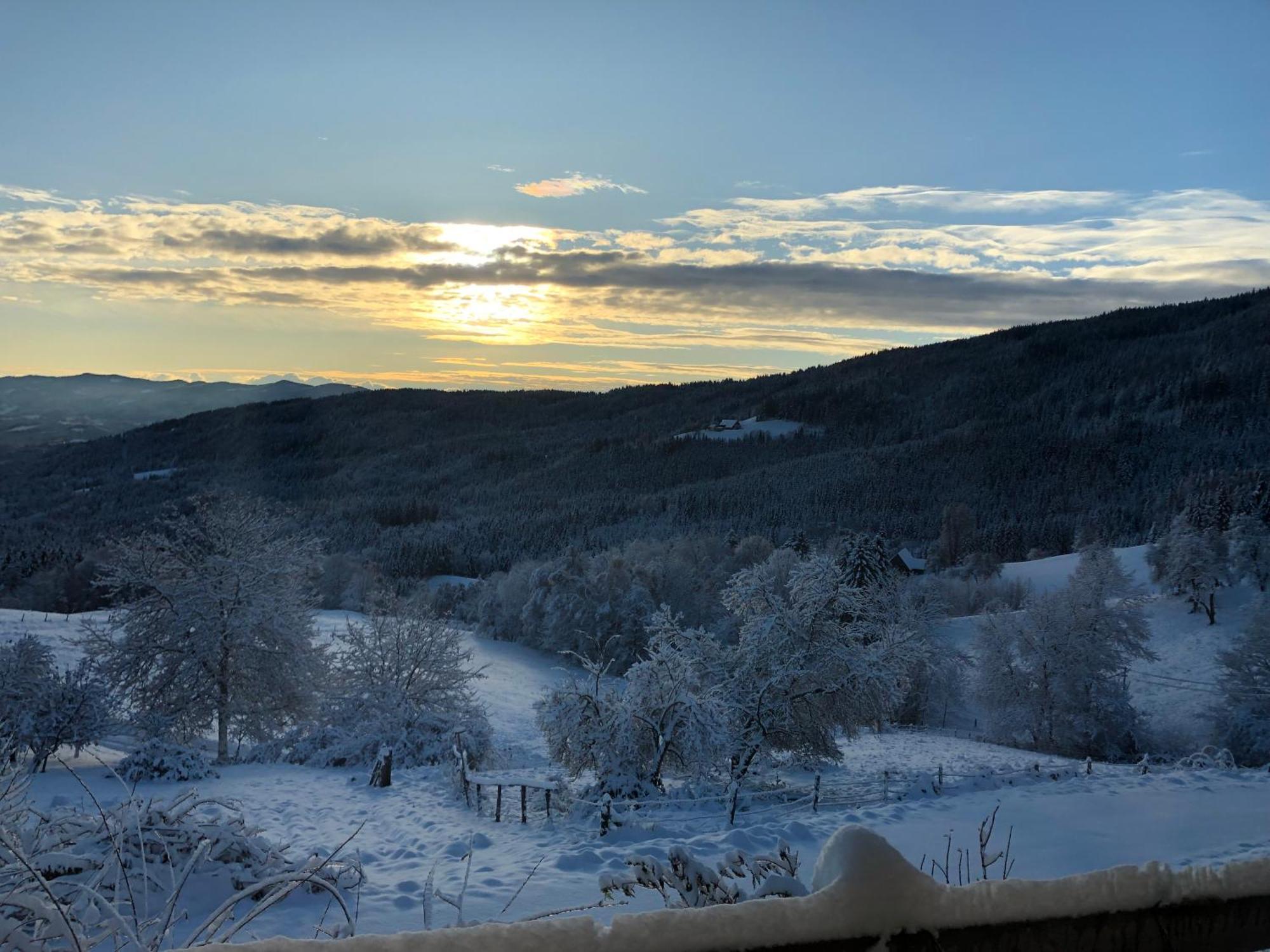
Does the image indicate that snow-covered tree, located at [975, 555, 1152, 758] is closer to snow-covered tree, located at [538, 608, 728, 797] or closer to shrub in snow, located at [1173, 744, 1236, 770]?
shrub in snow, located at [1173, 744, 1236, 770]

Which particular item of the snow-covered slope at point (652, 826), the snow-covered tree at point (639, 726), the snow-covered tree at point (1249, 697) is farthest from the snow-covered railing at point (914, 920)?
the snow-covered tree at point (1249, 697)

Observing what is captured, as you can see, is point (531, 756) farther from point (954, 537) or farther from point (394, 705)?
point (954, 537)

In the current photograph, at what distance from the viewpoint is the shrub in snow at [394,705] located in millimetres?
25078

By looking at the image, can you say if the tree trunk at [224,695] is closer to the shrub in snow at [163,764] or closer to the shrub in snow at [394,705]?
the shrub in snow at [394,705]

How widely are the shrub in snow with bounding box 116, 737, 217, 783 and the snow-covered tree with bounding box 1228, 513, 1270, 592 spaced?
59.0 metres

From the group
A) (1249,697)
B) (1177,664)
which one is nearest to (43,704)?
(1249,697)

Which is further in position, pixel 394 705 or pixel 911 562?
pixel 911 562

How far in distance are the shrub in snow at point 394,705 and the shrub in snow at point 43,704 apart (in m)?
5.98

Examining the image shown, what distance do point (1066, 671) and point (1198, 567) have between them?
65.2 ft

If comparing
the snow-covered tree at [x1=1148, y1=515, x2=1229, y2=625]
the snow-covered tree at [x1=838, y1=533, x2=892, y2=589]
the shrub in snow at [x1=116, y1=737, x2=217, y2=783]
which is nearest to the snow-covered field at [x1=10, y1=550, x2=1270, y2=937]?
the shrub in snow at [x1=116, y1=737, x2=217, y2=783]

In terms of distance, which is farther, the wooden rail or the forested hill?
the forested hill

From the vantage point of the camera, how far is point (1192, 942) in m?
1.27

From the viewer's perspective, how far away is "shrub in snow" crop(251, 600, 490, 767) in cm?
2508

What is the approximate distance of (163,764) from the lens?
19.1 m
